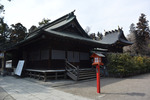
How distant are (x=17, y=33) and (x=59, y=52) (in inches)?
1084

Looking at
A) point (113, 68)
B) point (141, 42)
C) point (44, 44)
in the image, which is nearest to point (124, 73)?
point (113, 68)

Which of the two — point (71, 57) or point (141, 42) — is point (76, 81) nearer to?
point (71, 57)

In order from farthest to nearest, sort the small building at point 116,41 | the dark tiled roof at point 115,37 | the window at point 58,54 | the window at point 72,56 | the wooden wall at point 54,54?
the dark tiled roof at point 115,37 < the small building at point 116,41 < the window at point 72,56 < the window at point 58,54 < the wooden wall at point 54,54

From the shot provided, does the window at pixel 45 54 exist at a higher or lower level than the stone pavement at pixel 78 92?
higher

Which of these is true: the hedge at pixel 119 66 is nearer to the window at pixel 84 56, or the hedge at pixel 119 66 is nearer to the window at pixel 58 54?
the window at pixel 84 56

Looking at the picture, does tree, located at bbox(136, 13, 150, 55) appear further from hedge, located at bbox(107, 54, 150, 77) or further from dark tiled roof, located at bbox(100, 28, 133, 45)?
hedge, located at bbox(107, 54, 150, 77)

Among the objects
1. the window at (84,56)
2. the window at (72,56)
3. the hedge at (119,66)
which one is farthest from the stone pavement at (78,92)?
the window at (84,56)

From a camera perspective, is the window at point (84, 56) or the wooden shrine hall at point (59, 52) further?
the window at point (84, 56)

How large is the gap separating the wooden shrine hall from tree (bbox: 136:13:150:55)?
25.7 meters

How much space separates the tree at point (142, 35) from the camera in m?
32.4

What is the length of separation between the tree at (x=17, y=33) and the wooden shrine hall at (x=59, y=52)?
20.1m

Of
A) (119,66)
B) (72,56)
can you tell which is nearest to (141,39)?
(119,66)

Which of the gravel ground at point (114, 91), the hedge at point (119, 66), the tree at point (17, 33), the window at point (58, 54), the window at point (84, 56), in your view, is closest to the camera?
the gravel ground at point (114, 91)

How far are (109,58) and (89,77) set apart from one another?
3560mm
